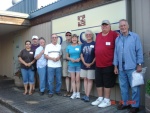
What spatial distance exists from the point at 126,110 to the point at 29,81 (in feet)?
10.2

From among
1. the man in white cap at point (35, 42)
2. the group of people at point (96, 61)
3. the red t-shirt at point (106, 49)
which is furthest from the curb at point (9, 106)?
the red t-shirt at point (106, 49)

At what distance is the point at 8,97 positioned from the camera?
18.3ft

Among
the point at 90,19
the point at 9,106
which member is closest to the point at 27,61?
the point at 9,106

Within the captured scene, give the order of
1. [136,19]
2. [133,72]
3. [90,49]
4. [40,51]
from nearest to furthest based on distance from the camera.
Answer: [133,72] < [136,19] < [90,49] < [40,51]

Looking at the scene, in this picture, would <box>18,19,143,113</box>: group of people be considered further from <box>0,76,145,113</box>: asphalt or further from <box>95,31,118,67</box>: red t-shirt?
<box>0,76,145,113</box>: asphalt

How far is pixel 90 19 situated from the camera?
16.7ft

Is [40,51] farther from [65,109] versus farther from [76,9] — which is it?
[65,109]

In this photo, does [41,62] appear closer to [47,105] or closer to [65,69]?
[65,69]

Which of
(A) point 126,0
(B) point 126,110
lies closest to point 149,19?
(A) point 126,0

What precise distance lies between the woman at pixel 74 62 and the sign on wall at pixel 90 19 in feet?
1.45

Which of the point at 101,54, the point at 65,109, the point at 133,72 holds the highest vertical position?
the point at 101,54

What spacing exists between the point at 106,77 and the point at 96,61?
1.39 ft

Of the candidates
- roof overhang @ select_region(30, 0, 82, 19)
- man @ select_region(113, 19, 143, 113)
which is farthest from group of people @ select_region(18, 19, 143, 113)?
roof overhang @ select_region(30, 0, 82, 19)

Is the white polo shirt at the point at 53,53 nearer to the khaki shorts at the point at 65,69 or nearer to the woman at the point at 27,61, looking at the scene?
the khaki shorts at the point at 65,69
